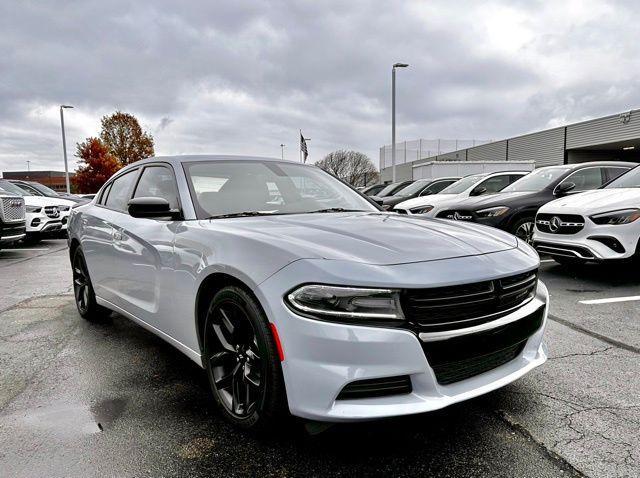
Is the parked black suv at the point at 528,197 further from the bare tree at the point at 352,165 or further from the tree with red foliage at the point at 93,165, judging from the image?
the bare tree at the point at 352,165

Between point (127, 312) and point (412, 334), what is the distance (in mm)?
2432

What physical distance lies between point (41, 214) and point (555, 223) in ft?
37.2

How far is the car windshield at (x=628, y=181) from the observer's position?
6321 mm

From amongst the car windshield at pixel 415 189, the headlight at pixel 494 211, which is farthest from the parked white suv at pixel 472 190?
the car windshield at pixel 415 189

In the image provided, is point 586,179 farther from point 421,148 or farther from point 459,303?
point 421,148

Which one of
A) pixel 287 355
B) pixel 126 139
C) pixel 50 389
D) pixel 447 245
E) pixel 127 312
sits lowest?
pixel 50 389

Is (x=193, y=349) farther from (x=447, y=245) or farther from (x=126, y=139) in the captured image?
(x=126, y=139)

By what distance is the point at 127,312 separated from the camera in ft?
11.5

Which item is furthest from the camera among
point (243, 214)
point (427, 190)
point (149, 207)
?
point (427, 190)

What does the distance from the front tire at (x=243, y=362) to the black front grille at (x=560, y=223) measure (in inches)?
197

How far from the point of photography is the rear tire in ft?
14.4

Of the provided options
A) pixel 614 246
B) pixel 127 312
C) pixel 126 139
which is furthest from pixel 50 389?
pixel 126 139

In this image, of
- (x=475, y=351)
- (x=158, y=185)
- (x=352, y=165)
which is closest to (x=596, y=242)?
(x=475, y=351)

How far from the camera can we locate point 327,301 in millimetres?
1933
